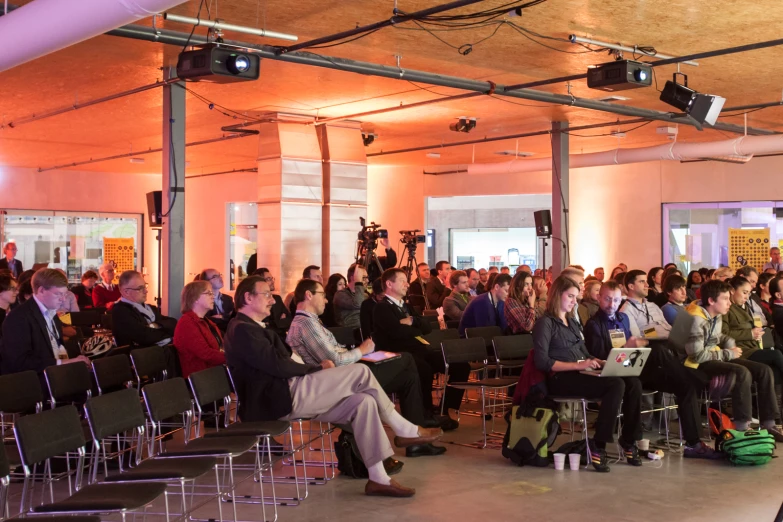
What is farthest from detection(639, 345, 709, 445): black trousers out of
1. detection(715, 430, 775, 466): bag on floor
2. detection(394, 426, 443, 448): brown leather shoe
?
detection(394, 426, 443, 448): brown leather shoe

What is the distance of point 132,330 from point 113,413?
96.2 inches

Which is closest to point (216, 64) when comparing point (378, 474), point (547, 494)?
point (378, 474)

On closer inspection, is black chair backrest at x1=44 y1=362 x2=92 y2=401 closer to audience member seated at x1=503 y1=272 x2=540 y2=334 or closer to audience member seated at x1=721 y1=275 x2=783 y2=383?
audience member seated at x1=503 y1=272 x2=540 y2=334

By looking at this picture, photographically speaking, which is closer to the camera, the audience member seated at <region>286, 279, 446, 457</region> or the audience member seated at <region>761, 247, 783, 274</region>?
the audience member seated at <region>286, 279, 446, 457</region>

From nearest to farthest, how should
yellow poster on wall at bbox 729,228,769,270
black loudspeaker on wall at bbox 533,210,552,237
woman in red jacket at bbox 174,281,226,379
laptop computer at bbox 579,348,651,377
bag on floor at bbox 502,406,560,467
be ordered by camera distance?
laptop computer at bbox 579,348,651,377 < bag on floor at bbox 502,406,560,467 < woman in red jacket at bbox 174,281,226,379 < black loudspeaker on wall at bbox 533,210,552,237 < yellow poster on wall at bbox 729,228,769,270

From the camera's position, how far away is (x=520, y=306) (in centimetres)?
828

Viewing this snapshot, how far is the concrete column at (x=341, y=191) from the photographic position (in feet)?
44.4

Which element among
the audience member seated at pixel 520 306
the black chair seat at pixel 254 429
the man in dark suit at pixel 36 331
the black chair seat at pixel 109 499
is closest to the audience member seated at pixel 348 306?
the audience member seated at pixel 520 306

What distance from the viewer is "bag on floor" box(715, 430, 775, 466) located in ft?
20.6

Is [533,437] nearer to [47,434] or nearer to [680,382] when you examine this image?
[680,382]

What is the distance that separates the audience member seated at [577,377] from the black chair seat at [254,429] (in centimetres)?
196

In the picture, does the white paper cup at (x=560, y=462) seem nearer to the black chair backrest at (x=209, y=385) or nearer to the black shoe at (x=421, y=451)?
the black shoe at (x=421, y=451)

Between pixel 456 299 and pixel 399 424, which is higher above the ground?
pixel 456 299

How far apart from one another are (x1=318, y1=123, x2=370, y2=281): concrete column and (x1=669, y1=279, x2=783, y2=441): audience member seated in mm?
7262
